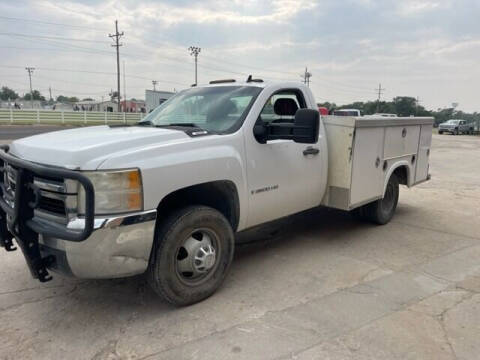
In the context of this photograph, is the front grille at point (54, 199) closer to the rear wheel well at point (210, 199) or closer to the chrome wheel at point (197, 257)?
the rear wheel well at point (210, 199)

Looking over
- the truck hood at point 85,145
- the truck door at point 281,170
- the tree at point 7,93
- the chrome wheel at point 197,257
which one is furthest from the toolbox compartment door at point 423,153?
the tree at point 7,93

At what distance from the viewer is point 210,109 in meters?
4.08

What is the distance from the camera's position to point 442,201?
7695mm

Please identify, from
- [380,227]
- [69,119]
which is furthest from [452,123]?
[380,227]

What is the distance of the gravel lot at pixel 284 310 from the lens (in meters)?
2.79

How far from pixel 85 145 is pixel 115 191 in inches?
17.6

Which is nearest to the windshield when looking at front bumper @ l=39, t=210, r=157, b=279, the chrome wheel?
the chrome wheel

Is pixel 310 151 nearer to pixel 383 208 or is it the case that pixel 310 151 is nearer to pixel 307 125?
pixel 307 125

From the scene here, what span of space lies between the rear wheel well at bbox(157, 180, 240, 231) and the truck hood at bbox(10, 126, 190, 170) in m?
0.49

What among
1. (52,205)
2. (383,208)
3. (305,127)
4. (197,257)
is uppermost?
(305,127)

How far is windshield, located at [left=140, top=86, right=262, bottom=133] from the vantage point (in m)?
3.85

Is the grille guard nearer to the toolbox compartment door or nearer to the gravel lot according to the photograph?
the gravel lot

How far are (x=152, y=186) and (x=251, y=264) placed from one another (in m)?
1.87

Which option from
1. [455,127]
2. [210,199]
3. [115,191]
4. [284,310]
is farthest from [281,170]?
[455,127]
